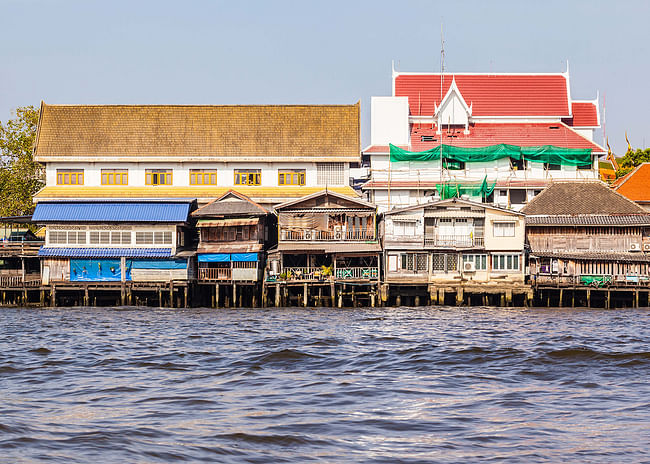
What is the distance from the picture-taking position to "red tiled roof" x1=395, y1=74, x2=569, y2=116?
69000mm

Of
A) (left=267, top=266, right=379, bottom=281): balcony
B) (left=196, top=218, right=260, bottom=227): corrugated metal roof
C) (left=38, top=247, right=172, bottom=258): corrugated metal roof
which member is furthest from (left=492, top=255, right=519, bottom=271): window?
(left=38, top=247, right=172, bottom=258): corrugated metal roof

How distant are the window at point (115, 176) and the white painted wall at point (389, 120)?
18.9 m

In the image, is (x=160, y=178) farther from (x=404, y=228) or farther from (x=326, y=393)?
(x=326, y=393)

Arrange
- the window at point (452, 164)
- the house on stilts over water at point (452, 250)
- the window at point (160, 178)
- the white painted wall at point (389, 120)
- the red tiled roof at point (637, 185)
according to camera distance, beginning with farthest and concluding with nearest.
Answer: the white painted wall at point (389, 120)
the red tiled roof at point (637, 185)
the window at point (452, 164)
the window at point (160, 178)
the house on stilts over water at point (452, 250)

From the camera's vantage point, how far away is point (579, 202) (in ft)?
181

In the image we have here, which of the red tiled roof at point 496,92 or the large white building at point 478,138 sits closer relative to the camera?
the large white building at point 478,138

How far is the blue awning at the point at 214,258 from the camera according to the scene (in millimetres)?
52219

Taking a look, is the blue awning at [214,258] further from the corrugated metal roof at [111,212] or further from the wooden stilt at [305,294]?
the wooden stilt at [305,294]

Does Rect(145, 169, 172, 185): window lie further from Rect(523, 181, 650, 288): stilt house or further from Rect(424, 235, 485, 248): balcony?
Rect(523, 181, 650, 288): stilt house

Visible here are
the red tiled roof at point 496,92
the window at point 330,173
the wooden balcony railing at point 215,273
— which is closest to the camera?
the wooden balcony railing at point 215,273

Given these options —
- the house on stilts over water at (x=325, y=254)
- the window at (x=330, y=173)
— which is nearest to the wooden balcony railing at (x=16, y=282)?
the house on stilts over water at (x=325, y=254)

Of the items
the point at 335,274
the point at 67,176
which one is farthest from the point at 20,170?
Result: the point at 335,274

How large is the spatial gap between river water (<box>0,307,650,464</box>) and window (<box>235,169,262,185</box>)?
2330 centimetres

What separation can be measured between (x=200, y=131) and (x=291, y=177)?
795cm
